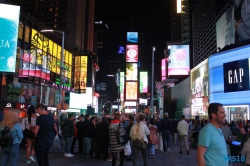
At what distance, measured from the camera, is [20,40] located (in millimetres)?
29875

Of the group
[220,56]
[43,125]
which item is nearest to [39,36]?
[220,56]

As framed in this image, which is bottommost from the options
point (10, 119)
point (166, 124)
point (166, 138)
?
point (166, 138)

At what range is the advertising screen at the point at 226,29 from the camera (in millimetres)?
52866

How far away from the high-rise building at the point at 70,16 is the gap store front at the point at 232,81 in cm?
5179

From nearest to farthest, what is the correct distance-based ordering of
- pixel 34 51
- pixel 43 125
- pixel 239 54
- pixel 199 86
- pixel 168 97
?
pixel 43 125 → pixel 34 51 → pixel 239 54 → pixel 199 86 → pixel 168 97

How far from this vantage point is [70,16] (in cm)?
9025

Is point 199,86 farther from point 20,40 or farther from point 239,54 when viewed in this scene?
point 20,40

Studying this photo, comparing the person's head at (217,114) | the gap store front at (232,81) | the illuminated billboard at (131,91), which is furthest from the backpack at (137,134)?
the illuminated billboard at (131,91)

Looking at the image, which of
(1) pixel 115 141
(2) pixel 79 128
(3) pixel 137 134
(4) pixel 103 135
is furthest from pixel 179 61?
(3) pixel 137 134

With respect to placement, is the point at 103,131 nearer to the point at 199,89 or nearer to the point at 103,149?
the point at 103,149

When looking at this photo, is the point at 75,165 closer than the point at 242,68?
Yes

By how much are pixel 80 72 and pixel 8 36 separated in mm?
22583

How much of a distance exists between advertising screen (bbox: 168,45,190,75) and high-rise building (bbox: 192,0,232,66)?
27.0 feet

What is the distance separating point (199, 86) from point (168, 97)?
37.2 meters
